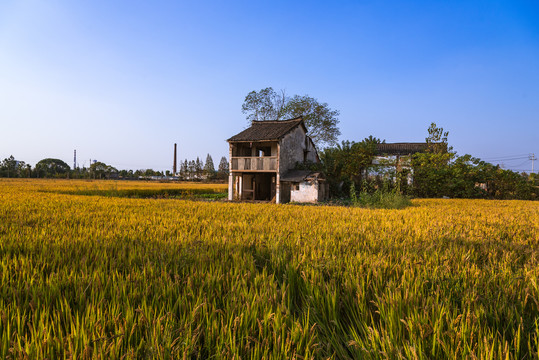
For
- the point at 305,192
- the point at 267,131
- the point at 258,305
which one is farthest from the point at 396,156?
the point at 258,305

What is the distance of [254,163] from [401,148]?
83.6 ft

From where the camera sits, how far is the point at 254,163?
2125 centimetres

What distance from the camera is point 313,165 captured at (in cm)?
2272

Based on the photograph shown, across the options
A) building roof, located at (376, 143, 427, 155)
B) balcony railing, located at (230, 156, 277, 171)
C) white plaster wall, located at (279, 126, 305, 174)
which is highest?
building roof, located at (376, 143, 427, 155)

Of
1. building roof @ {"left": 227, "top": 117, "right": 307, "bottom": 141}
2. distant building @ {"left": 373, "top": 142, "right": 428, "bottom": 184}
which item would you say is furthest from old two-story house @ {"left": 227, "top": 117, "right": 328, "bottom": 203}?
distant building @ {"left": 373, "top": 142, "right": 428, "bottom": 184}

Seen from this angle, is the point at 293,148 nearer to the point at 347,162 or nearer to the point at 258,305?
the point at 347,162

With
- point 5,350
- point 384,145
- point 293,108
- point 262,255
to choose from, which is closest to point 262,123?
point 293,108

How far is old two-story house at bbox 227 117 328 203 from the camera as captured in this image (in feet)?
66.6

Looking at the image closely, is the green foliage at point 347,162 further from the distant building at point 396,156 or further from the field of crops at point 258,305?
the field of crops at point 258,305

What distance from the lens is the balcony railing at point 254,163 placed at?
819 inches

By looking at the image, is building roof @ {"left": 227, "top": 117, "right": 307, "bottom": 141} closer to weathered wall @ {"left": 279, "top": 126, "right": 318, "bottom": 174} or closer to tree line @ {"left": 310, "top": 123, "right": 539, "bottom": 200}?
weathered wall @ {"left": 279, "top": 126, "right": 318, "bottom": 174}

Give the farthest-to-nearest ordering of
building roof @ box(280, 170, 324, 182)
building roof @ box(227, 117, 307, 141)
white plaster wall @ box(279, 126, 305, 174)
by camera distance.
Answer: white plaster wall @ box(279, 126, 305, 174) < building roof @ box(227, 117, 307, 141) < building roof @ box(280, 170, 324, 182)

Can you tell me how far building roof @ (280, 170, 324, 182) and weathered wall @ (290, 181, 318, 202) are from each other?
40cm

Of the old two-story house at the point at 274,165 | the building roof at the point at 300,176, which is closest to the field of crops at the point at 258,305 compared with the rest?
the building roof at the point at 300,176
